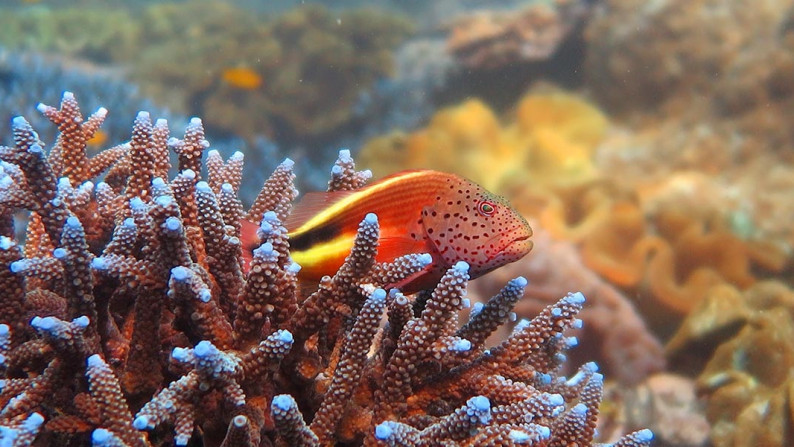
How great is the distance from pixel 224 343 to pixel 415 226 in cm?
89

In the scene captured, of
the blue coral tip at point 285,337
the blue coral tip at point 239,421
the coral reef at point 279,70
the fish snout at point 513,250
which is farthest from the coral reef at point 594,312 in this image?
the coral reef at point 279,70

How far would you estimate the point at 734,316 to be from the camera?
18.2 ft

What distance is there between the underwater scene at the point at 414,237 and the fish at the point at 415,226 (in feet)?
0.04

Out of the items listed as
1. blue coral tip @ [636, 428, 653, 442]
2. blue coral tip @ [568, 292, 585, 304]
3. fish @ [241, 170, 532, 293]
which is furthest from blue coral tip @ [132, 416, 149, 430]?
blue coral tip @ [636, 428, 653, 442]

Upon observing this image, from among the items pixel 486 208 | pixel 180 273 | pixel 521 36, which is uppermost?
pixel 521 36

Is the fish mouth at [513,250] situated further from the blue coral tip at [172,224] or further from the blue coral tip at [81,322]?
the blue coral tip at [81,322]

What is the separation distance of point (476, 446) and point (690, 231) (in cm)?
597

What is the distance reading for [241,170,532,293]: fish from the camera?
7.59ft

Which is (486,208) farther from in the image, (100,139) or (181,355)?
(100,139)

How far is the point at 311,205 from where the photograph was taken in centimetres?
239

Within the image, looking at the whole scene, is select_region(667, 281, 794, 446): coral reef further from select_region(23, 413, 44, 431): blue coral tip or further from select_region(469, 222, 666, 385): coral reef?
select_region(23, 413, 44, 431): blue coral tip

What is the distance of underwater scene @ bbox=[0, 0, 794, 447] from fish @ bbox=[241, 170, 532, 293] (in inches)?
0.4

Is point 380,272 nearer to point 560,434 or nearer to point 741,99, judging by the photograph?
point 560,434

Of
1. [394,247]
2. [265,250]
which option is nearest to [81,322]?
[265,250]
